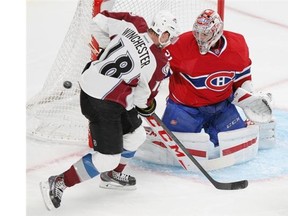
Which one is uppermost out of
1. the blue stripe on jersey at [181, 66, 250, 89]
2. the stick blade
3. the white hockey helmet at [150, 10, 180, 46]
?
the white hockey helmet at [150, 10, 180, 46]

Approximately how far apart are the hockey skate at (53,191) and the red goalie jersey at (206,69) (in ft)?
2.23

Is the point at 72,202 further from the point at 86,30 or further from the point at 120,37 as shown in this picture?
the point at 86,30

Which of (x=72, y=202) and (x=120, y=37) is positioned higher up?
(x=120, y=37)

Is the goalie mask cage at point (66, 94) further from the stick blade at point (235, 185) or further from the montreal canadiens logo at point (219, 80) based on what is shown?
→ the stick blade at point (235, 185)

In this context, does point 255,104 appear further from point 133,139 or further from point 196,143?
point 133,139

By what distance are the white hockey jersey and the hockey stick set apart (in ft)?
0.75

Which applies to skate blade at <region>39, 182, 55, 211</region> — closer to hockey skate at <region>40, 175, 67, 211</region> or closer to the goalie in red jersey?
hockey skate at <region>40, 175, 67, 211</region>

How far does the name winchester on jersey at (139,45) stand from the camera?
199cm

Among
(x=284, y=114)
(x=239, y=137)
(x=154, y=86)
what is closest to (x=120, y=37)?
(x=154, y=86)

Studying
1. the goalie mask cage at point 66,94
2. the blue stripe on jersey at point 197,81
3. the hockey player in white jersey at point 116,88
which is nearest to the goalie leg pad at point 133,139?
the hockey player in white jersey at point 116,88

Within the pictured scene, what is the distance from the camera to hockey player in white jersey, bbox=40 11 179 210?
1.99 metres

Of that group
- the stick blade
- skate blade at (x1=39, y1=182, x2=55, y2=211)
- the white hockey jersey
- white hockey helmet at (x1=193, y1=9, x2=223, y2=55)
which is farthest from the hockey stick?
skate blade at (x1=39, y1=182, x2=55, y2=211)

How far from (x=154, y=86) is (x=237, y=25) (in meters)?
2.52

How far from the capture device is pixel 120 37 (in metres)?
2.05
